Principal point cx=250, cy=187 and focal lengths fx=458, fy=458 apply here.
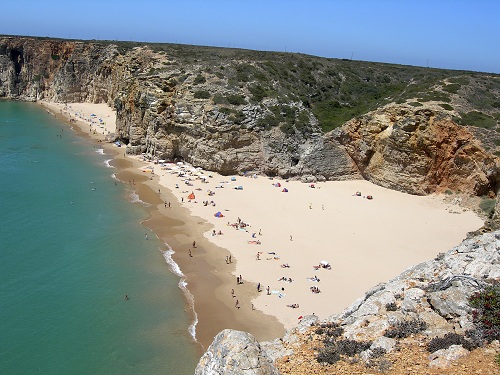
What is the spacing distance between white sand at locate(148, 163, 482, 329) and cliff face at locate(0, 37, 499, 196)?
191cm

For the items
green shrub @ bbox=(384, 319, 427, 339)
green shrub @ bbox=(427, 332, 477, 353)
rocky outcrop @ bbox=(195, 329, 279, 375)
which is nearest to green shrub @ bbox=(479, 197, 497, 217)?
green shrub @ bbox=(384, 319, 427, 339)

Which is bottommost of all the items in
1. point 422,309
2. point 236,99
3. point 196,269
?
point 196,269

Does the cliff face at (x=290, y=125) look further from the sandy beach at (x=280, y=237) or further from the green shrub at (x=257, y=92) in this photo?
the sandy beach at (x=280, y=237)

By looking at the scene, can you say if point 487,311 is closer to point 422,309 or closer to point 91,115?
point 422,309

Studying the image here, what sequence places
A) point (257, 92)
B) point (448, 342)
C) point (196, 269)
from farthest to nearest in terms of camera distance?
1. point (257, 92)
2. point (196, 269)
3. point (448, 342)

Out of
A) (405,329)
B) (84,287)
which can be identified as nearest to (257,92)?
(84,287)

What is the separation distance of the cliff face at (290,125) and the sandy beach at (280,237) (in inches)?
70.4

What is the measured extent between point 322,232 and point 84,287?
48.5ft

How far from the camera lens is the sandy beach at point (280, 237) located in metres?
21.5

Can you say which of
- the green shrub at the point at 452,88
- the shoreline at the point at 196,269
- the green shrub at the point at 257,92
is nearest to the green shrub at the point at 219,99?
the green shrub at the point at 257,92

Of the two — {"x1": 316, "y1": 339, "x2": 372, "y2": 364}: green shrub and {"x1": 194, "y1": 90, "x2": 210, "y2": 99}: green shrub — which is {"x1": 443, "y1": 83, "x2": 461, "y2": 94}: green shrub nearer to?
{"x1": 194, "y1": 90, "x2": 210, "y2": 99}: green shrub

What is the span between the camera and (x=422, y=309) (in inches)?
396

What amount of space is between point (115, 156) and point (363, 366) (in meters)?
43.5

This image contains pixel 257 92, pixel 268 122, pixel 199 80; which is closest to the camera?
pixel 268 122
